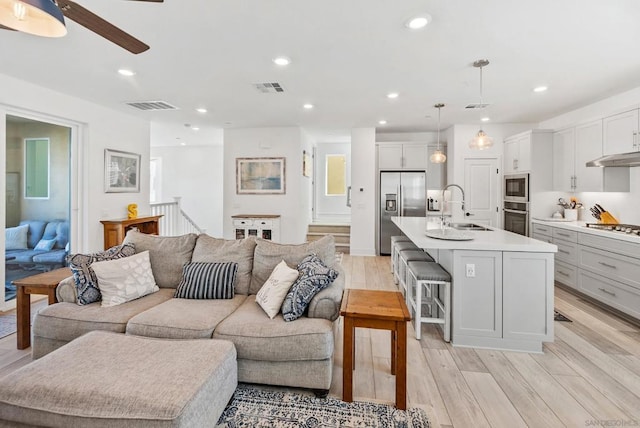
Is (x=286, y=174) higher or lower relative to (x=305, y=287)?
higher

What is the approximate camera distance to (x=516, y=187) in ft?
18.3

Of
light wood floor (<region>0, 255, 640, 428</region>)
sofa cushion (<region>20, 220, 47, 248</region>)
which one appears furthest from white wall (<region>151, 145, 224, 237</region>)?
light wood floor (<region>0, 255, 640, 428</region>)

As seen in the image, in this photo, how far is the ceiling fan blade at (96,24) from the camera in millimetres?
1670

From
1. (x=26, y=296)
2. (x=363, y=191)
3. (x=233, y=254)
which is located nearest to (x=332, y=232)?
(x=363, y=191)

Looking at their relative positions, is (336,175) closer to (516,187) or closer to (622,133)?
Answer: (516,187)

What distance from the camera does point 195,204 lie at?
9.35m

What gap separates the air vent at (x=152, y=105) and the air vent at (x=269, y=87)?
1.68 metres

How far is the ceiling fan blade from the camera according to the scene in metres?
1.67

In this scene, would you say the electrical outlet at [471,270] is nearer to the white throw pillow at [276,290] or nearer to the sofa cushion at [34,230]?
the white throw pillow at [276,290]

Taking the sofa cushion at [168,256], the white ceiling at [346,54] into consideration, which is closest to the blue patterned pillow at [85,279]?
the sofa cushion at [168,256]

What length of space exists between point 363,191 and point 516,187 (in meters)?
2.78

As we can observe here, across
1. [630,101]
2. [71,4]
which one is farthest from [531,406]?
[630,101]

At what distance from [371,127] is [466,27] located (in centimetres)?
405

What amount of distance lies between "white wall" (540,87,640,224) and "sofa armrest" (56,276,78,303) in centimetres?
590
